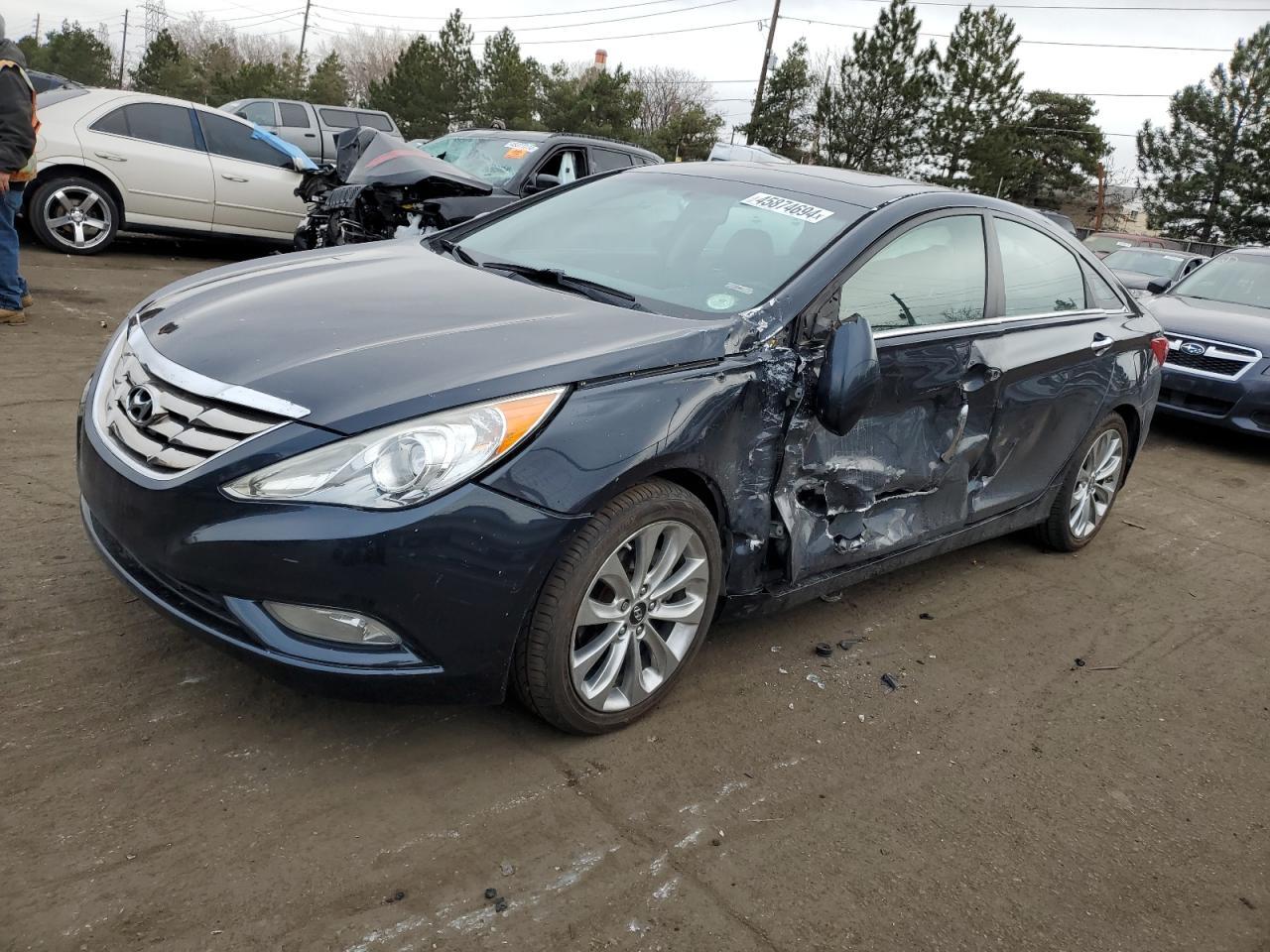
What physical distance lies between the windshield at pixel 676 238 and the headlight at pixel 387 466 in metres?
0.97

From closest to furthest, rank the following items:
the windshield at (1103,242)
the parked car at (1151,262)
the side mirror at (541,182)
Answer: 1. the side mirror at (541,182)
2. the parked car at (1151,262)
3. the windshield at (1103,242)

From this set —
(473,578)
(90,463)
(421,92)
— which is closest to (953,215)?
(473,578)

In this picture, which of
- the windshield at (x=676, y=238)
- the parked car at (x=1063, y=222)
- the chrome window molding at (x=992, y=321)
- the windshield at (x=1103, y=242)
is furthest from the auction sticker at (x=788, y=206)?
the windshield at (x=1103, y=242)

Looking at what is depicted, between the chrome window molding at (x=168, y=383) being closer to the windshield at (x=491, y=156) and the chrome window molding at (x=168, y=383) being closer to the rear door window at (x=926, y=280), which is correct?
the rear door window at (x=926, y=280)

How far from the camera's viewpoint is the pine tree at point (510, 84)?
41781 mm

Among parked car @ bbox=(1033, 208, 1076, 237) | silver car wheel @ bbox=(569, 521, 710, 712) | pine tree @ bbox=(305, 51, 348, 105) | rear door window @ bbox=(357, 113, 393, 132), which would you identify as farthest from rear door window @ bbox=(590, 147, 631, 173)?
pine tree @ bbox=(305, 51, 348, 105)

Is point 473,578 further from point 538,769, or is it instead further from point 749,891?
point 749,891

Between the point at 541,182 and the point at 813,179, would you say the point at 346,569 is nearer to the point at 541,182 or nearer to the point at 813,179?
the point at 813,179

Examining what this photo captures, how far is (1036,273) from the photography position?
14.4 feet

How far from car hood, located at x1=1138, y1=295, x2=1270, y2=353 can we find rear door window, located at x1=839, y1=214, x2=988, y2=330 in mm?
4395

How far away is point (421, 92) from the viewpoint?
45.1m

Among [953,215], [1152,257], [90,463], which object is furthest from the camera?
[1152,257]

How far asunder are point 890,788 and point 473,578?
1.39m

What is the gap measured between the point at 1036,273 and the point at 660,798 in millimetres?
2869
